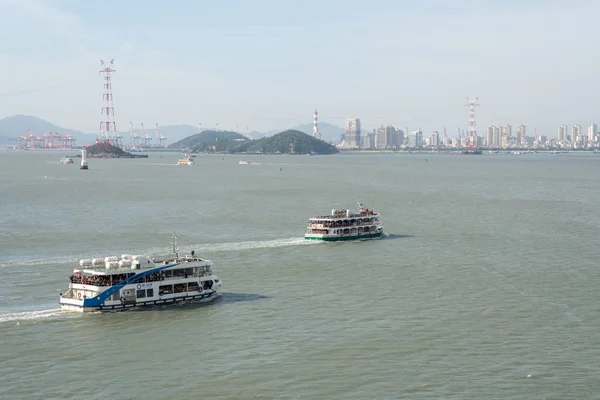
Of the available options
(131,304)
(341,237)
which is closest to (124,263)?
(131,304)

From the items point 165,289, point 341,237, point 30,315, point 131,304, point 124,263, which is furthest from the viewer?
point 341,237

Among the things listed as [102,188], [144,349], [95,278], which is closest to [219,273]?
[95,278]

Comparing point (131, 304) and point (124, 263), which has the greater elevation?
point (124, 263)

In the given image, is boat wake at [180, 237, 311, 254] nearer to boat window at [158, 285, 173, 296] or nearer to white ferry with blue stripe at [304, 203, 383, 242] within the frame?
white ferry with blue stripe at [304, 203, 383, 242]

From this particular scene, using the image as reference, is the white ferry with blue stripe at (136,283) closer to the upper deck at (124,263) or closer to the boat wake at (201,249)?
the upper deck at (124,263)

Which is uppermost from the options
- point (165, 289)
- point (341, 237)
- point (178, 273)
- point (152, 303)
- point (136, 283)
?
point (178, 273)

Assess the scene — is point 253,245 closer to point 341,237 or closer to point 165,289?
point 341,237
